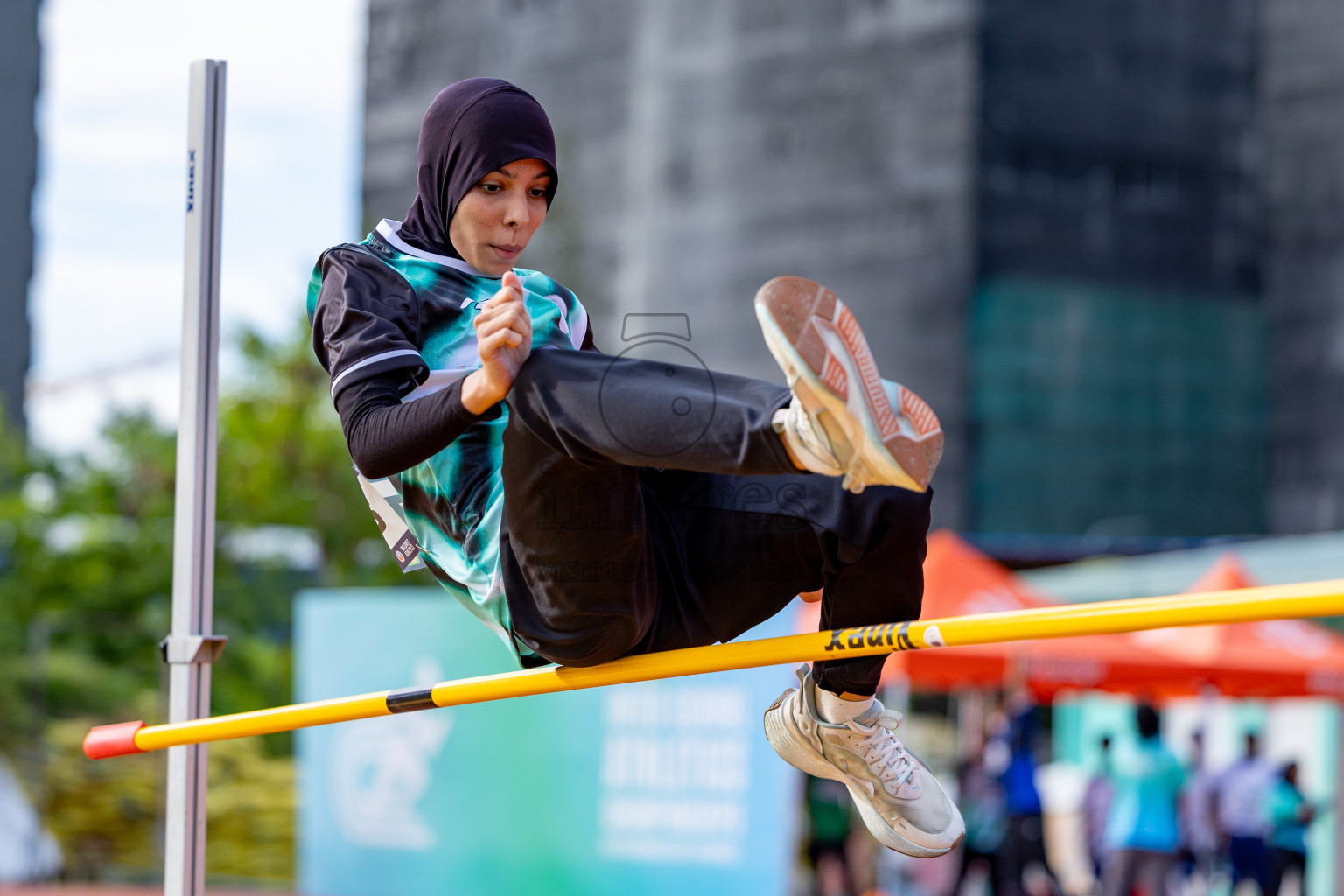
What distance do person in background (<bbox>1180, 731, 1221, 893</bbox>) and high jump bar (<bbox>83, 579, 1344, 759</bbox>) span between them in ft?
28.7

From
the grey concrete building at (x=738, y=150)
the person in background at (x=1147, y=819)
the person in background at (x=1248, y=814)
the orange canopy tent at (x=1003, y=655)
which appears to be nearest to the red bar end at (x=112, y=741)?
the orange canopy tent at (x=1003, y=655)

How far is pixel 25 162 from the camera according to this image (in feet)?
81.8

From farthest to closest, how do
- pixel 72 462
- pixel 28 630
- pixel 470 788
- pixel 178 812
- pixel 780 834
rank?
pixel 72 462, pixel 28 630, pixel 470 788, pixel 780 834, pixel 178 812

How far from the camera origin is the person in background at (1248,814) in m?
10.5

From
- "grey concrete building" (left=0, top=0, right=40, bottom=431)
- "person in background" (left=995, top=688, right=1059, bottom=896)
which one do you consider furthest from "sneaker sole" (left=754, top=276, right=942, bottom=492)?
"grey concrete building" (left=0, top=0, right=40, bottom=431)

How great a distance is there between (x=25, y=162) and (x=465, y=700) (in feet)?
80.2

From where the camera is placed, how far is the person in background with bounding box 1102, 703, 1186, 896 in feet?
30.3

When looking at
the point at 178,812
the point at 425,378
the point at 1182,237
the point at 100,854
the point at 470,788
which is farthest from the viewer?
the point at 1182,237

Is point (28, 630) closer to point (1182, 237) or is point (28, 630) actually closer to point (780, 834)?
point (780, 834)

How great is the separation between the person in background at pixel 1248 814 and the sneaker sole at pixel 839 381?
9.22 m

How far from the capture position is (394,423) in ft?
8.56

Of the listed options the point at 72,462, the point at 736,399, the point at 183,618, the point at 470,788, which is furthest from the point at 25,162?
the point at 736,399

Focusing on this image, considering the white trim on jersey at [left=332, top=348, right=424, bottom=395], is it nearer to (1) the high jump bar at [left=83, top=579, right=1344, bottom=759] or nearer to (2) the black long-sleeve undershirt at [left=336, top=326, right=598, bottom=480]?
(2) the black long-sleeve undershirt at [left=336, top=326, right=598, bottom=480]

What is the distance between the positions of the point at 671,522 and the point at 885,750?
2.12 ft
